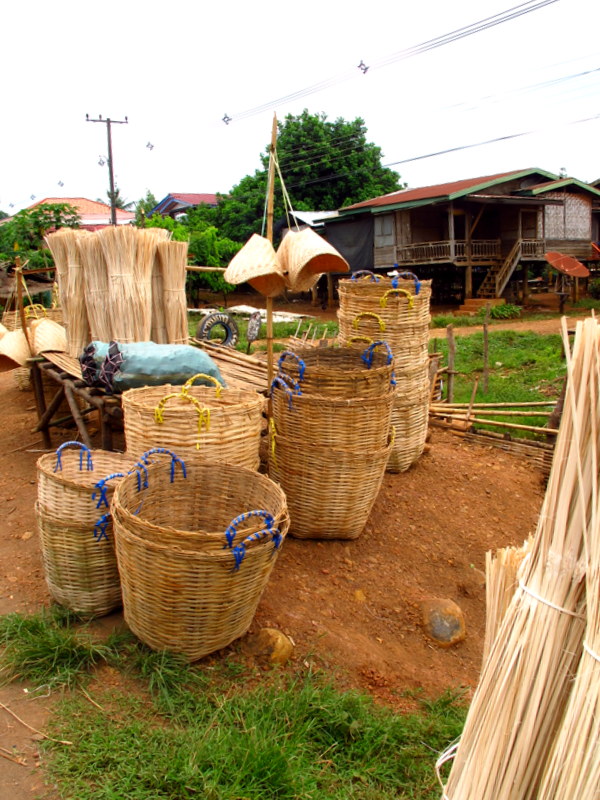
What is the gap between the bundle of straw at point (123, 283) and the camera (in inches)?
208

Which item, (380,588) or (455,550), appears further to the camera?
(455,550)

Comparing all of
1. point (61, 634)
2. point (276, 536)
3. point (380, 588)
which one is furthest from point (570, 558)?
point (380, 588)

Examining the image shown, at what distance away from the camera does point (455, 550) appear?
4562 mm

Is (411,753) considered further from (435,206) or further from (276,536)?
(435,206)

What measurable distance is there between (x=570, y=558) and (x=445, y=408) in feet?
20.7

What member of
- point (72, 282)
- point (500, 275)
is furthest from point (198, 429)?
point (500, 275)

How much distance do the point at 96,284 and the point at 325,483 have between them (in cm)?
284

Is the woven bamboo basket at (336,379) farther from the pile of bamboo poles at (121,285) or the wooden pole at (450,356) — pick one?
the wooden pole at (450,356)

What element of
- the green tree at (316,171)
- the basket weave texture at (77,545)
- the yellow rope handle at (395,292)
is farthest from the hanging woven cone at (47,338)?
the green tree at (316,171)

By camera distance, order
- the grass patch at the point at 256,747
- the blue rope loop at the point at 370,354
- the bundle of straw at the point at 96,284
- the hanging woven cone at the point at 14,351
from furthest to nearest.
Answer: the hanging woven cone at the point at 14,351 → the bundle of straw at the point at 96,284 → the blue rope loop at the point at 370,354 → the grass patch at the point at 256,747

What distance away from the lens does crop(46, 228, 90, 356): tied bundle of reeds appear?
18.9ft

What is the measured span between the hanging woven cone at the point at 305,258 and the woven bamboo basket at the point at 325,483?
39.6 inches

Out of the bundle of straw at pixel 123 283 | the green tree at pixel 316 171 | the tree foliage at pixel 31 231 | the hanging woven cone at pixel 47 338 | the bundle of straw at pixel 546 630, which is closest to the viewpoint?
the bundle of straw at pixel 546 630

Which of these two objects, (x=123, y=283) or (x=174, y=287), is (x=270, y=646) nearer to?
(x=123, y=283)
